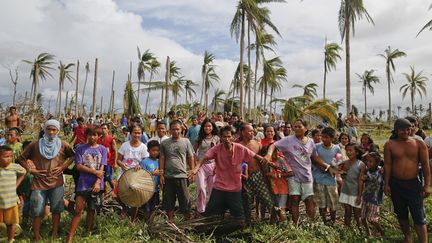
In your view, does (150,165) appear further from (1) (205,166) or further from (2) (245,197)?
(2) (245,197)

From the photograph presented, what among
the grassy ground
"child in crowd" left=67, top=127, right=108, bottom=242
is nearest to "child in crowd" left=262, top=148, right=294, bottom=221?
the grassy ground

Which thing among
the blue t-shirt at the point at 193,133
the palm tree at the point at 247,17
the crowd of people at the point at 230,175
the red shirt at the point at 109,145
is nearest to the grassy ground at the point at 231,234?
the crowd of people at the point at 230,175

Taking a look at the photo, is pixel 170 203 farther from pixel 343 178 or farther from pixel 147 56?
pixel 147 56

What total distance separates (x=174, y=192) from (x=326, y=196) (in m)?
2.43

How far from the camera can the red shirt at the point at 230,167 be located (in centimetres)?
472

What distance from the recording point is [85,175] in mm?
4723

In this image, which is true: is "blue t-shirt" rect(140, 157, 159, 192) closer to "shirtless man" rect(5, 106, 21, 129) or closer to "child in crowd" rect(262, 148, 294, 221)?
"child in crowd" rect(262, 148, 294, 221)

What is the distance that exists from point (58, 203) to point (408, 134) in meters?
4.97

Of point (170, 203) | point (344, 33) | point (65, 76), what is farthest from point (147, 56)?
point (170, 203)

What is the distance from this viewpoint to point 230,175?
187 inches

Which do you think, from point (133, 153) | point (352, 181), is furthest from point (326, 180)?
point (133, 153)

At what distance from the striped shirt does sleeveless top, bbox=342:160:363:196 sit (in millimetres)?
4780

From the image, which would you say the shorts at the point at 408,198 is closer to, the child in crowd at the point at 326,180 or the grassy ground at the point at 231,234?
the grassy ground at the point at 231,234

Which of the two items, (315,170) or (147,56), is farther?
(147,56)
